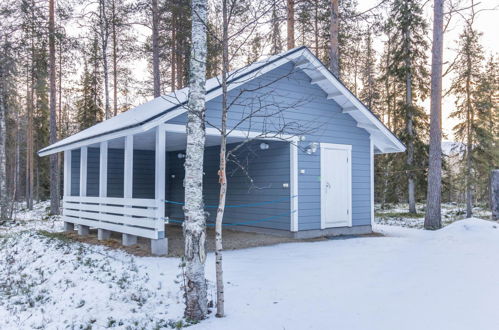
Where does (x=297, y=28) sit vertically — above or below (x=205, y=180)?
above

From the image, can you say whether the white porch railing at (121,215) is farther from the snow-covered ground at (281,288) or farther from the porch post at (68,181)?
the snow-covered ground at (281,288)

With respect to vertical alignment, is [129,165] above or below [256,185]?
above

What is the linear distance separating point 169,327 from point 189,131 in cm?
187

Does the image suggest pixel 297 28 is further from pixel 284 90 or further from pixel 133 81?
pixel 284 90

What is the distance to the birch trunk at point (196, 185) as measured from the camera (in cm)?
377

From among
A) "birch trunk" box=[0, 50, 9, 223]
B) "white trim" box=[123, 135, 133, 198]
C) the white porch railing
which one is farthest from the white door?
"birch trunk" box=[0, 50, 9, 223]

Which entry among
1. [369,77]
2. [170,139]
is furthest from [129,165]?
[369,77]

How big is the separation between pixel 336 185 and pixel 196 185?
248 inches

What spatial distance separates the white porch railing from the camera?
6848 mm

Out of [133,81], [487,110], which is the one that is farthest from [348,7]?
[133,81]

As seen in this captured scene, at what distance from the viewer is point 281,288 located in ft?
15.2

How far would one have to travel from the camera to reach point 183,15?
15.3 metres

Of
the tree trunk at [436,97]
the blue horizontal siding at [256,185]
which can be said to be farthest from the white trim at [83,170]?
the tree trunk at [436,97]

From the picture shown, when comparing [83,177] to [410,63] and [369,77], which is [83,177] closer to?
[410,63]
